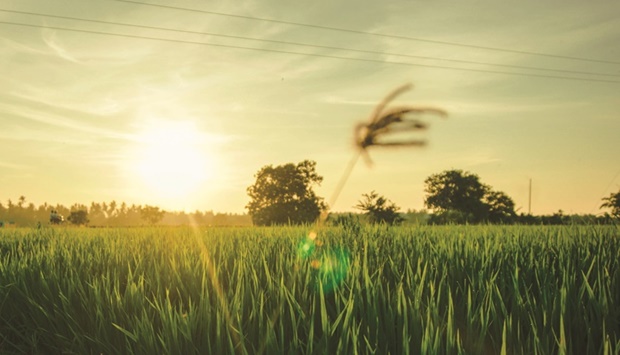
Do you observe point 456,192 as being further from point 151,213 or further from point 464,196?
point 151,213

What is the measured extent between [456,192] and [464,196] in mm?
1046

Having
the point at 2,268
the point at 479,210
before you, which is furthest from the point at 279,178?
the point at 2,268

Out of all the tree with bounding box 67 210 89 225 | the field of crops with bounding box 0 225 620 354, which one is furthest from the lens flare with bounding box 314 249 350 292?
the tree with bounding box 67 210 89 225

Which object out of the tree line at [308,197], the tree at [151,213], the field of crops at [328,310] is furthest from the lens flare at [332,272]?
the tree at [151,213]

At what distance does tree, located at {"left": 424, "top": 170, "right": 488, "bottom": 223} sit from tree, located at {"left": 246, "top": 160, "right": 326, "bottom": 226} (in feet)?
38.1

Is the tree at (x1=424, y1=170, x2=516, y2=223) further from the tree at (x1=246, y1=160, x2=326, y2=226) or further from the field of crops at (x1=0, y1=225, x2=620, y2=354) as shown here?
the field of crops at (x1=0, y1=225, x2=620, y2=354)

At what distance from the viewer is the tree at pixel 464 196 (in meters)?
Answer: 42.0

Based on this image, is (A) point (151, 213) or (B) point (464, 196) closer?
(B) point (464, 196)

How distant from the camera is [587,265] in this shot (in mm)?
3670

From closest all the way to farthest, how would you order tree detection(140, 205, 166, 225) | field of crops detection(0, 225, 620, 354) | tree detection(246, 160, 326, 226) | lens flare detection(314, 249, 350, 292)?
field of crops detection(0, 225, 620, 354)
lens flare detection(314, 249, 350, 292)
tree detection(246, 160, 326, 226)
tree detection(140, 205, 166, 225)

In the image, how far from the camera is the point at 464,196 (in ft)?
144

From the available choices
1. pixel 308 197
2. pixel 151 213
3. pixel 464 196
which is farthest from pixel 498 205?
pixel 151 213

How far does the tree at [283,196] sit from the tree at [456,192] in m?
11.6

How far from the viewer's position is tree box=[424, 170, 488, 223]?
43.5m
